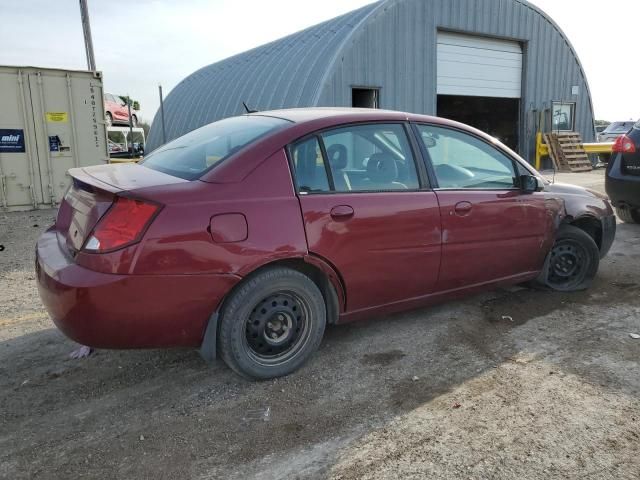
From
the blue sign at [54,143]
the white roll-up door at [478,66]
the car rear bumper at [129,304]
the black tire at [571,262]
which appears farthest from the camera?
the white roll-up door at [478,66]

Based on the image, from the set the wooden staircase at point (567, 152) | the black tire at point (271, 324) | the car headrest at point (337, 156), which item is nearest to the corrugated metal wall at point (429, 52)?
the wooden staircase at point (567, 152)

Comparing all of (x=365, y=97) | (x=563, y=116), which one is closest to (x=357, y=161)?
(x=365, y=97)

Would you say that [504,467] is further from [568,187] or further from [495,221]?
[568,187]

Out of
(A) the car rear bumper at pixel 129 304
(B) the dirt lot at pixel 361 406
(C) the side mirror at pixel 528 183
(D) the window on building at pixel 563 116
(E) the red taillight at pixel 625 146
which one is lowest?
(B) the dirt lot at pixel 361 406

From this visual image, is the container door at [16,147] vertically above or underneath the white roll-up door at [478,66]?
underneath

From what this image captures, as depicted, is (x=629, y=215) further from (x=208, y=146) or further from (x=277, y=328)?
(x=208, y=146)

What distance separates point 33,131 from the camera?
10.3m

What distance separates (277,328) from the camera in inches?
125

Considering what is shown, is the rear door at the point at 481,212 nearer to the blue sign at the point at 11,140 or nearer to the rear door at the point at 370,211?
the rear door at the point at 370,211

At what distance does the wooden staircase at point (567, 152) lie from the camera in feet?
59.6

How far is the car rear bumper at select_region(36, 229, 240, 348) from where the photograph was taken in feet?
8.66

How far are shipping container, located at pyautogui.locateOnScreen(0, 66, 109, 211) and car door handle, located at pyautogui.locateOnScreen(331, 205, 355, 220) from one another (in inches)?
339

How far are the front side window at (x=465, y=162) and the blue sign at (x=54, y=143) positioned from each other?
30.3 ft

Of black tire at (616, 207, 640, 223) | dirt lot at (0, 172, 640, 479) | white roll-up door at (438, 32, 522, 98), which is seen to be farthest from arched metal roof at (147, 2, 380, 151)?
dirt lot at (0, 172, 640, 479)
